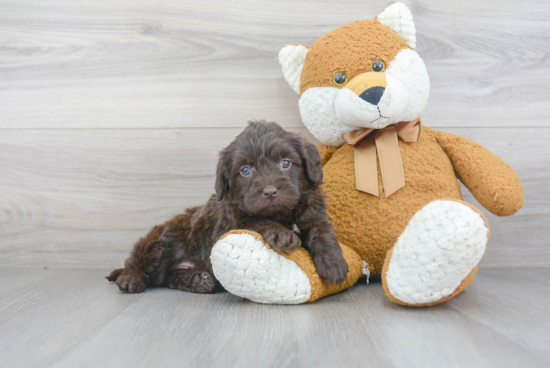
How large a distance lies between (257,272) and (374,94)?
73 centimetres

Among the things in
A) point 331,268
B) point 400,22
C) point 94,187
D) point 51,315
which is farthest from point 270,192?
point 94,187

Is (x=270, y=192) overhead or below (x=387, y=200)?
overhead

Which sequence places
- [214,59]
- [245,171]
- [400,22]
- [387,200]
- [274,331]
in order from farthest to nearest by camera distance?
[214,59] < [400,22] < [387,200] < [245,171] < [274,331]

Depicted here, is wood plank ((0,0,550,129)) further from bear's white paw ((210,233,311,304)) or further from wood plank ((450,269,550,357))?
bear's white paw ((210,233,311,304))

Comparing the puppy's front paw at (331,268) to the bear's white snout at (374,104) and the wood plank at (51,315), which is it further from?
the wood plank at (51,315)

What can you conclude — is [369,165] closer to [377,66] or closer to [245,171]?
[377,66]

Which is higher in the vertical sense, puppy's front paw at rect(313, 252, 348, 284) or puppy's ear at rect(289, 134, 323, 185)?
puppy's ear at rect(289, 134, 323, 185)

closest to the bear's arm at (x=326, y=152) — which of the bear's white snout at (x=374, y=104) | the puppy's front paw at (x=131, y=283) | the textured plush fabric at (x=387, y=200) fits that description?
the textured plush fabric at (x=387, y=200)

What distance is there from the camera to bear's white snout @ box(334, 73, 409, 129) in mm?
1428

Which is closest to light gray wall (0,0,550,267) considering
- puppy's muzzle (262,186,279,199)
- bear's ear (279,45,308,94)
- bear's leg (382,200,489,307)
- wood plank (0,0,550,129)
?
wood plank (0,0,550,129)

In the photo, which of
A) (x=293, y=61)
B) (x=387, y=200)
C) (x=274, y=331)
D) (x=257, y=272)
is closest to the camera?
(x=274, y=331)

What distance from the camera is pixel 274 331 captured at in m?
1.07

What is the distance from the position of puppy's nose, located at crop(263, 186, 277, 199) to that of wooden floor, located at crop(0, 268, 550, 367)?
1.14 ft

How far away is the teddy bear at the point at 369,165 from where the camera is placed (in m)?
1.26
